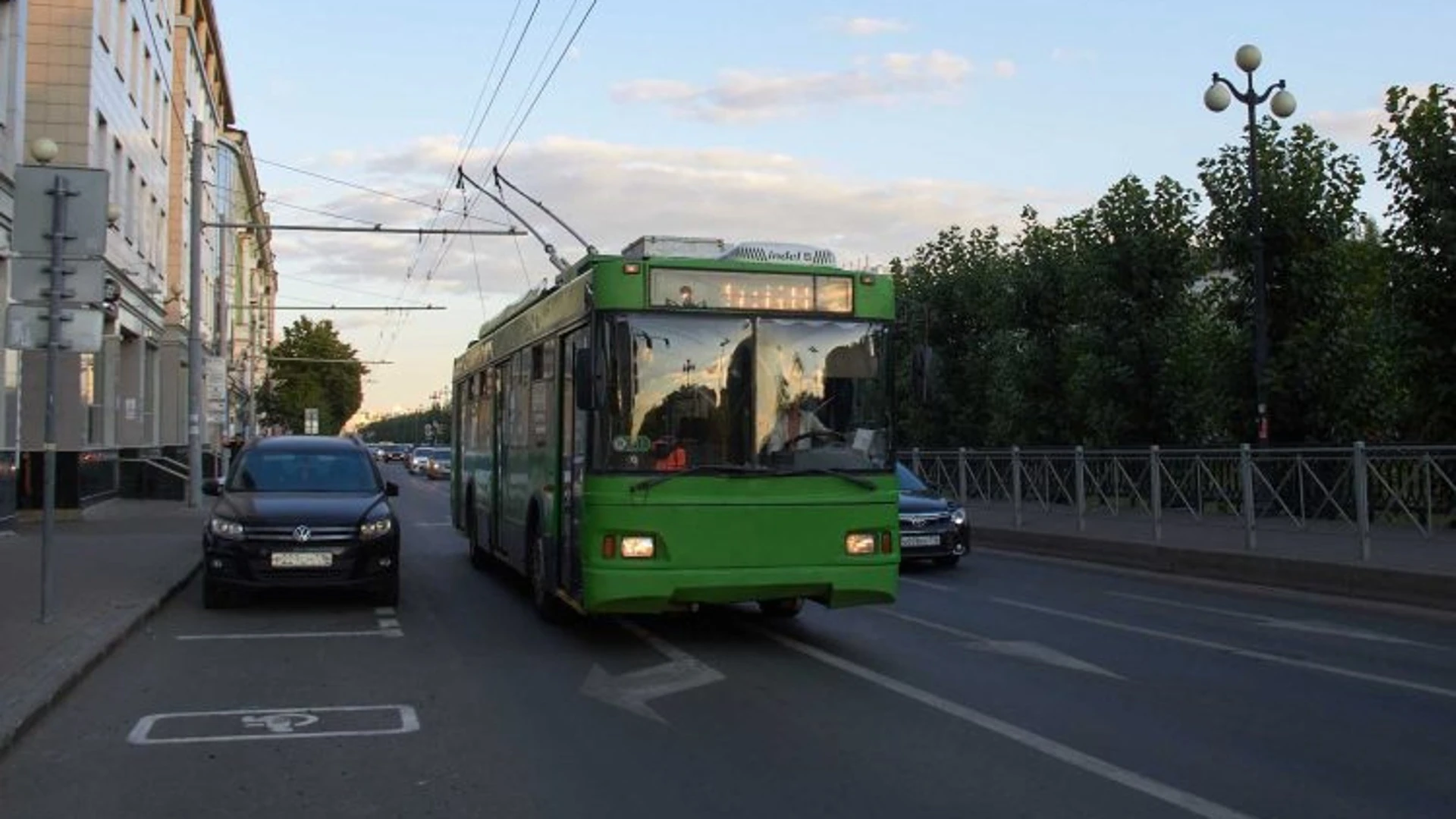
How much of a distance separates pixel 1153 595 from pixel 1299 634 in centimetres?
319

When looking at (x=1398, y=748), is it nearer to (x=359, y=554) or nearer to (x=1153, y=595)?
(x=1153, y=595)

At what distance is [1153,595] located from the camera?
1427 centimetres

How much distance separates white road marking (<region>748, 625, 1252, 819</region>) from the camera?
18.8 feet

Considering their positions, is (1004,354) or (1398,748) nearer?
(1398,748)

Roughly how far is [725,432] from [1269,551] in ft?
31.5

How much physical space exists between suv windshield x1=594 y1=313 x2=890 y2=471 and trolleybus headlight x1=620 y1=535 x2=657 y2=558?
496 millimetres

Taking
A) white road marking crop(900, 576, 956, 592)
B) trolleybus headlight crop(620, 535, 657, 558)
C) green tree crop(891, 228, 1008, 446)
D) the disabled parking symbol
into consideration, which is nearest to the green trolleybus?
trolleybus headlight crop(620, 535, 657, 558)

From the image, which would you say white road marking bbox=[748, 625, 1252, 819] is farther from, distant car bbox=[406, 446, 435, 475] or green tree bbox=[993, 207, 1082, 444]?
distant car bbox=[406, 446, 435, 475]

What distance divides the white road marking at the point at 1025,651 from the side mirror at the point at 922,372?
202 cm

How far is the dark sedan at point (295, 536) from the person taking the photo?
11906 millimetres

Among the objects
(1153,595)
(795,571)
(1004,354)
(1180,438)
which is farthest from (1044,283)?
(795,571)

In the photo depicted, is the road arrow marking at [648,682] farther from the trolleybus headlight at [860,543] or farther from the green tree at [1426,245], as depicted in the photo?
the green tree at [1426,245]

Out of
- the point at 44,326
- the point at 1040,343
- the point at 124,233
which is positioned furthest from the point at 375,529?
the point at 124,233

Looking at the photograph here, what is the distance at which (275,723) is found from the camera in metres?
7.56
